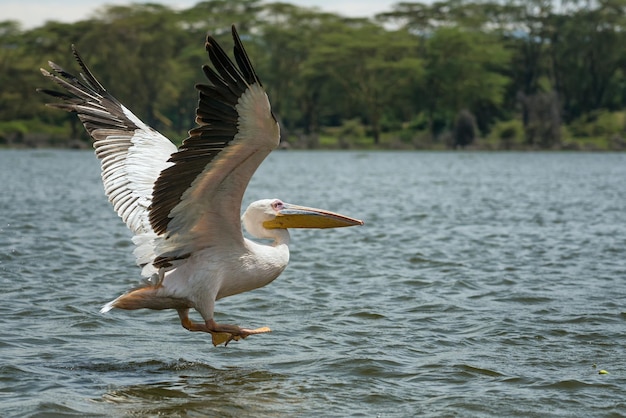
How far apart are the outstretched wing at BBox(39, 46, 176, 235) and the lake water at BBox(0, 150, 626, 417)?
948mm

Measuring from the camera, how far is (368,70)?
61094 mm

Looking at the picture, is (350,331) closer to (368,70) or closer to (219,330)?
(219,330)

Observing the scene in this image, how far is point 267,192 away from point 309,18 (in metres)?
46.8

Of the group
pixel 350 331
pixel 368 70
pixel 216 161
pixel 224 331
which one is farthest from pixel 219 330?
pixel 368 70

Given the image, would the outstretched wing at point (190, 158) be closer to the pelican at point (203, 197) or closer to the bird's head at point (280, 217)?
the pelican at point (203, 197)

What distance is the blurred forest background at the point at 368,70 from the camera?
58500mm

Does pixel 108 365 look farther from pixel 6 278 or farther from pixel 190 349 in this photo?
pixel 6 278

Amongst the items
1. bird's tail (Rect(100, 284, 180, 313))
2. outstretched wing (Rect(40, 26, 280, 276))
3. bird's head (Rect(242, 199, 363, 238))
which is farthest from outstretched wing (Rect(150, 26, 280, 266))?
bird's head (Rect(242, 199, 363, 238))

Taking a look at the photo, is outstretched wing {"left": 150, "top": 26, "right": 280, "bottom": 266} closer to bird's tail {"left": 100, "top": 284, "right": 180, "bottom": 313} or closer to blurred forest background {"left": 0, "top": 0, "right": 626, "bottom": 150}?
bird's tail {"left": 100, "top": 284, "right": 180, "bottom": 313}

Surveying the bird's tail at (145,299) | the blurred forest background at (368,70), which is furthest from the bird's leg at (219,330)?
the blurred forest background at (368,70)

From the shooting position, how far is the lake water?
518 cm

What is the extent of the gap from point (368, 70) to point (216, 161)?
56912 millimetres

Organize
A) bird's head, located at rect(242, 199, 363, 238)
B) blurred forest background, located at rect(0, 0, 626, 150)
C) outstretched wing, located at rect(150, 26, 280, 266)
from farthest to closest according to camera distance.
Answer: blurred forest background, located at rect(0, 0, 626, 150) < bird's head, located at rect(242, 199, 363, 238) < outstretched wing, located at rect(150, 26, 280, 266)

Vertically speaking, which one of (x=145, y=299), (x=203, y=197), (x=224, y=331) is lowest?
(x=224, y=331)
